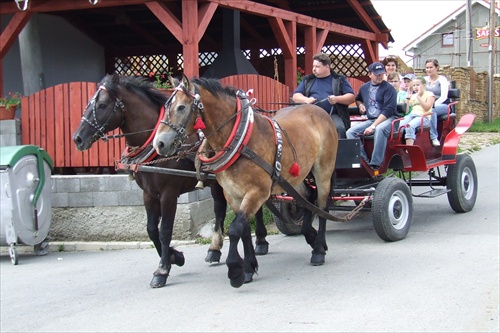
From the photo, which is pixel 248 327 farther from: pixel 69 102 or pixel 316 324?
pixel 69 102

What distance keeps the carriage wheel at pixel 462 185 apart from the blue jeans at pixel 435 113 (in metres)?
0.69

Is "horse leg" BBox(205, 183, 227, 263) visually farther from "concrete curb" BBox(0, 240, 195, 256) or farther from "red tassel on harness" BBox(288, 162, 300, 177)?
"concrete curb" BBox(0, 240, 195, 256)

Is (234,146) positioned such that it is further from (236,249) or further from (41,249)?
(41,249)

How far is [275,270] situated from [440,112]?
12.8ft

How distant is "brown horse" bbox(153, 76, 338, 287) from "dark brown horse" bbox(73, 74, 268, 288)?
0.78 meters

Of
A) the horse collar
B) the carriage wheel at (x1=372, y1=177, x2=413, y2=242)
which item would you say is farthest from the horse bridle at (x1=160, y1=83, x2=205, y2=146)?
the carriage wheel at (x1=372, y1=177, x2=413, y2=242)

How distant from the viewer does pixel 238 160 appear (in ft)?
19.0

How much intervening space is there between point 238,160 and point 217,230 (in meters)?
1.77

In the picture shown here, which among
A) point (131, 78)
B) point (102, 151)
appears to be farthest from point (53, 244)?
point (131, 78)

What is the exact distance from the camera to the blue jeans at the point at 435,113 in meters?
8.80

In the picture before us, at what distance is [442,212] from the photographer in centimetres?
965

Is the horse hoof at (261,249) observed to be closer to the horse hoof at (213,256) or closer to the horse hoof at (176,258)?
the horse hoof at (213,256)

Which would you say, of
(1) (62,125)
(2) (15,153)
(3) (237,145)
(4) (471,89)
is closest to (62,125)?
(1) (62,125)

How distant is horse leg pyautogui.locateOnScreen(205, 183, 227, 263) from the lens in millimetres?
7273
